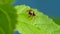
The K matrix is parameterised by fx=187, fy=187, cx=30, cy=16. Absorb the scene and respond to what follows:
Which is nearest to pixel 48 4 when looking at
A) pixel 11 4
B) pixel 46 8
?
pixel 46 8

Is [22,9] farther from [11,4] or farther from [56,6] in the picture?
[56,6]

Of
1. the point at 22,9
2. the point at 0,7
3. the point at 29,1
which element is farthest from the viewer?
the point at 29,1

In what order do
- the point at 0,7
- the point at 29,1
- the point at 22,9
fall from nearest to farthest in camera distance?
the point at 0,7 → the point at 22,9 → the point at 29,1

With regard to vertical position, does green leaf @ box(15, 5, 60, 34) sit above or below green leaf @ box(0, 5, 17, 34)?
below

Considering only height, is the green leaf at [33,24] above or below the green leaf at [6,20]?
below

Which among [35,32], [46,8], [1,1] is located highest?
[1,1]

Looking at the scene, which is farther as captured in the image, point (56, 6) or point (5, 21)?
point (56, 6)

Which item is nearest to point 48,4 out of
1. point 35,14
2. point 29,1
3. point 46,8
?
point 46,8

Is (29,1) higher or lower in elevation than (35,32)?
lower
